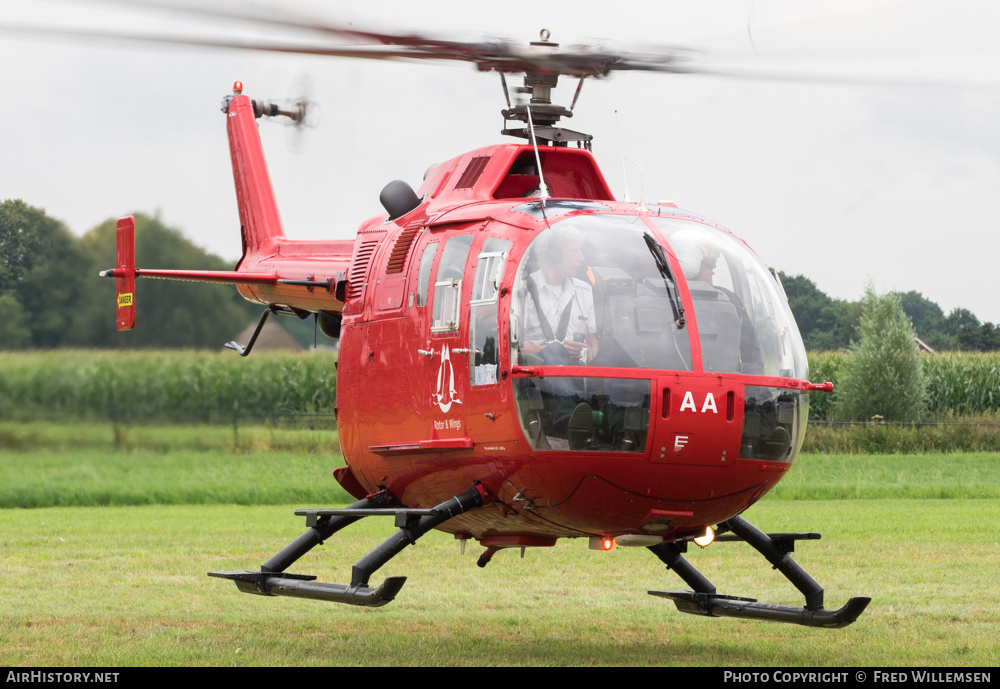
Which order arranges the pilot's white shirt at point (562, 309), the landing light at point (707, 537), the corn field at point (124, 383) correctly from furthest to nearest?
the corn field at point (124, 383) → the landing light at point (707, 537) → the pilot's white shirt at point (562, 309)

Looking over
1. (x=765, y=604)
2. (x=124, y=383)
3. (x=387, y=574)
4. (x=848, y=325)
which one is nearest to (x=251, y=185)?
(x=124, y=383)

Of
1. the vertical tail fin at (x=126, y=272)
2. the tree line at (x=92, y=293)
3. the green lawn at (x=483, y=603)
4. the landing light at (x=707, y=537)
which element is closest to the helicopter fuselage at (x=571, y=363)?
the landing light at (x=707, y=537)

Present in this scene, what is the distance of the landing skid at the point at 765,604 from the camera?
9133 millimetres

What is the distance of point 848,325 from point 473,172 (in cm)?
2877

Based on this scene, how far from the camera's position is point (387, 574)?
1488 cm

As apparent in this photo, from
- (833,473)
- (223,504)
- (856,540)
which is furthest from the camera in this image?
(833,473)

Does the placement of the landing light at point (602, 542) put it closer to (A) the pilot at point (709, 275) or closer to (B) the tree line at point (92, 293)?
(A) the pilot at point (709, 275)

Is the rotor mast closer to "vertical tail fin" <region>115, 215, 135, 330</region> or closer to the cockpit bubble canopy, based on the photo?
the cockpit bubble canopy

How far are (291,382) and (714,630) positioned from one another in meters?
16.6

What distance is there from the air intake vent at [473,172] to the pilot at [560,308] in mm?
1483

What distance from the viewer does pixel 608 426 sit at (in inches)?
308

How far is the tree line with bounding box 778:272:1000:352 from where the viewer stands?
35.1 m
